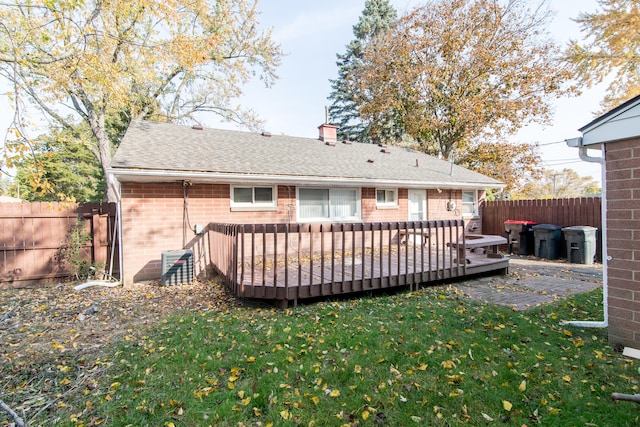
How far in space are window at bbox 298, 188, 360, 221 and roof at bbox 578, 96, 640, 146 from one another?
22.5ft

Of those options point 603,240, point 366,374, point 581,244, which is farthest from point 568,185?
point 366,374

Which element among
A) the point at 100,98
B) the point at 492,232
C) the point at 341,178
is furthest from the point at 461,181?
the point at 100,98

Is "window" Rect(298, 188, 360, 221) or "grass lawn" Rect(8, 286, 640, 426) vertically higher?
"window" Rect(298, 188, 360, 221)

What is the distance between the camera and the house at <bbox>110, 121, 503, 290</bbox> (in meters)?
7.38

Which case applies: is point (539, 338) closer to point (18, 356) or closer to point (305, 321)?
point (305, 321)

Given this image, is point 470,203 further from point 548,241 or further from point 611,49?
point 611,49

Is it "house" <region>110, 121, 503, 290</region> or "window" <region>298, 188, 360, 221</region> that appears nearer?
"house" <region>110, 121, 503, 290</region>

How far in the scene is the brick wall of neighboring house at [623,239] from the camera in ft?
10.9

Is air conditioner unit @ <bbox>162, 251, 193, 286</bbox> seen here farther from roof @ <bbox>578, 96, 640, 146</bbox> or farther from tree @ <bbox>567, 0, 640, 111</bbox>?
tree @ <bbox>567, 0, 640, 111</bbox>

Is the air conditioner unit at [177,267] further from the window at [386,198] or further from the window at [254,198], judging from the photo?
the window at [386,198]

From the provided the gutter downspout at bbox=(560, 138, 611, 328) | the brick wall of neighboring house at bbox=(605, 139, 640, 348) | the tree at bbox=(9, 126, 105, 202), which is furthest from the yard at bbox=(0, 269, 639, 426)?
the tree at bbox=(9, 126, 105, 202)

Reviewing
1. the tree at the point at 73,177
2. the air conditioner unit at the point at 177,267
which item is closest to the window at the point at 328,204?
the air conditioner unit at the point at 177,267

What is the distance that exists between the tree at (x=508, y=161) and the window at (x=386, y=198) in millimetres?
12755

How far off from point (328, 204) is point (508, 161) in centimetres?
1629
